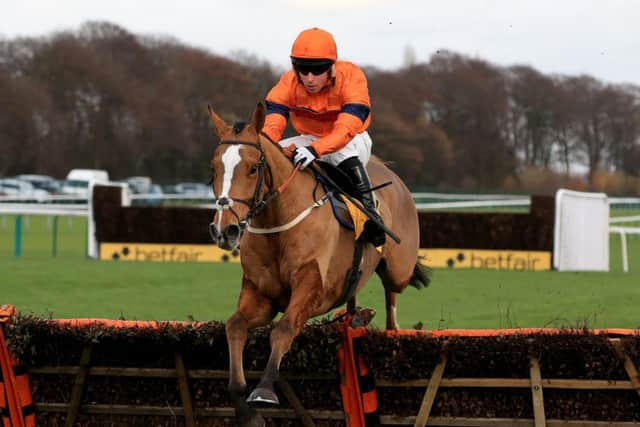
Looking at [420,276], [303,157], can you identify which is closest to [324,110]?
[303,157]

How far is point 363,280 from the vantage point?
6.36m

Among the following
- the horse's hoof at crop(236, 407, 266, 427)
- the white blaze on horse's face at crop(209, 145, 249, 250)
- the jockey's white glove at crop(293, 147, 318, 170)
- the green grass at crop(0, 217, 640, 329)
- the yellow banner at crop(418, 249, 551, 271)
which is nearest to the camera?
the white blaze on horse's face at crop(209, 145, 249, 250)

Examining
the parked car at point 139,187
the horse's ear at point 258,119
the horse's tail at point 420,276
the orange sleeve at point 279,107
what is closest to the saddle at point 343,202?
the orange sleeve at point 279,107

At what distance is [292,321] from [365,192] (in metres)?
1.32

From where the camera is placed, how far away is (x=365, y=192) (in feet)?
21.2

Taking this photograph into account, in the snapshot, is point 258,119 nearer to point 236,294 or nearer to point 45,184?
point 236,294

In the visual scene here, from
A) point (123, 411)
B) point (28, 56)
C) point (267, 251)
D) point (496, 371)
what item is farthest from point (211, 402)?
point (28, 56)

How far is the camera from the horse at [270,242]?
5094 millimetres

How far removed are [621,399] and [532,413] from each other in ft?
1.48

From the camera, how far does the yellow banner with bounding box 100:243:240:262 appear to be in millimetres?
18391

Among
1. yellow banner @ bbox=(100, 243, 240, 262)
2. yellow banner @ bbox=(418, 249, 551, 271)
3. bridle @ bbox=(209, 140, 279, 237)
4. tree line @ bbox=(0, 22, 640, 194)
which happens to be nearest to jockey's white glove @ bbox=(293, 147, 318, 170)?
bridle @ bbox=(209, 140, 279, 237)

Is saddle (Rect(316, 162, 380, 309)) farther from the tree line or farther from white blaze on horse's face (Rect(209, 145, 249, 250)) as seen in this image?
the tree line

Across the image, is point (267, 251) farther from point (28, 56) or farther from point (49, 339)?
point (28, 56)

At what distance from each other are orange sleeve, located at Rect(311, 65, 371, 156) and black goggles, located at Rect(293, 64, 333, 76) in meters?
0.21
